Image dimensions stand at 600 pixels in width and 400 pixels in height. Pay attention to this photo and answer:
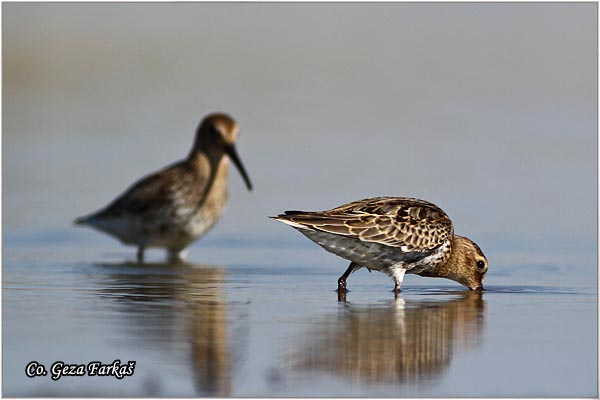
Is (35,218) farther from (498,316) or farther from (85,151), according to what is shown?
(498,316)

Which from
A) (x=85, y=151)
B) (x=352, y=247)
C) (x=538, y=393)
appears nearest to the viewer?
(x=538, y=393)

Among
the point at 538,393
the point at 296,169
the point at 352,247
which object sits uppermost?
the point at 296,169

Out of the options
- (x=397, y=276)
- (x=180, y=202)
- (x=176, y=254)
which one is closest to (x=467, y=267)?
(x=397, y=276)

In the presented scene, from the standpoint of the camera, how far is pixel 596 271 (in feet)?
40.1

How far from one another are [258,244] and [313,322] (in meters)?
5.58

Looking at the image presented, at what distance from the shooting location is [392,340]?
27.2ft

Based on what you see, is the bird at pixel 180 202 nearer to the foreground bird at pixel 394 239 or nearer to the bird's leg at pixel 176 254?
the bird's leg at pixel 176 254

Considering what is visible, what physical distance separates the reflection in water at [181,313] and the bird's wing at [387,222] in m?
0.98

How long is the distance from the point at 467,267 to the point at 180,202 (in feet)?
15.7

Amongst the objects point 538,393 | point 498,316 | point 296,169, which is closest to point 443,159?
point 296,169

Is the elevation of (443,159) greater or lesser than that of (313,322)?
greater

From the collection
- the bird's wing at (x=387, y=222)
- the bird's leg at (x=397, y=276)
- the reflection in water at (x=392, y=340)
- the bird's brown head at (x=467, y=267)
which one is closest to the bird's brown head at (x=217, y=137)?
the bird's wing at (x=387, y=222)

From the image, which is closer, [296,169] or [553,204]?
[553,204]

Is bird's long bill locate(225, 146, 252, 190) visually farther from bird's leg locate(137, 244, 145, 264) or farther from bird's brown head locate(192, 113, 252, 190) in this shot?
bird's leg locate(137, 244, 145, 264)
